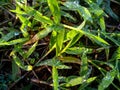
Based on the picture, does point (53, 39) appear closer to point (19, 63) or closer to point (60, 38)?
point (60, 38)

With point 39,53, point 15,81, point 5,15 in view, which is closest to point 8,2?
point 5,15

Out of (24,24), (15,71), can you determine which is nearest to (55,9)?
(24,24)

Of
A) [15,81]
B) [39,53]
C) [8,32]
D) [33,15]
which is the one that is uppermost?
[33,15]

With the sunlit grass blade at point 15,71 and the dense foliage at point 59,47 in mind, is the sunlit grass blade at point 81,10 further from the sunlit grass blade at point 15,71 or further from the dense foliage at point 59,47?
the sunlit grass blade at point 15,71

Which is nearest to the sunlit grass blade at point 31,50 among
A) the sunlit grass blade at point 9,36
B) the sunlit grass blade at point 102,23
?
the sunlit grass blade at point 9,36

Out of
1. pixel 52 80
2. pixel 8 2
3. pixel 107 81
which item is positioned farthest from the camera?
pixel 8 2

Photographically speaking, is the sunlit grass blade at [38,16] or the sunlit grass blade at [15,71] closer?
the sunlit grass blade at [38,16]

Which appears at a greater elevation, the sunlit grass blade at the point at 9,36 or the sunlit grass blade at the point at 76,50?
the sunlit grass blade at the point at 9,36

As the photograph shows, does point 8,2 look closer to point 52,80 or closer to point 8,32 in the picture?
point 8,32
